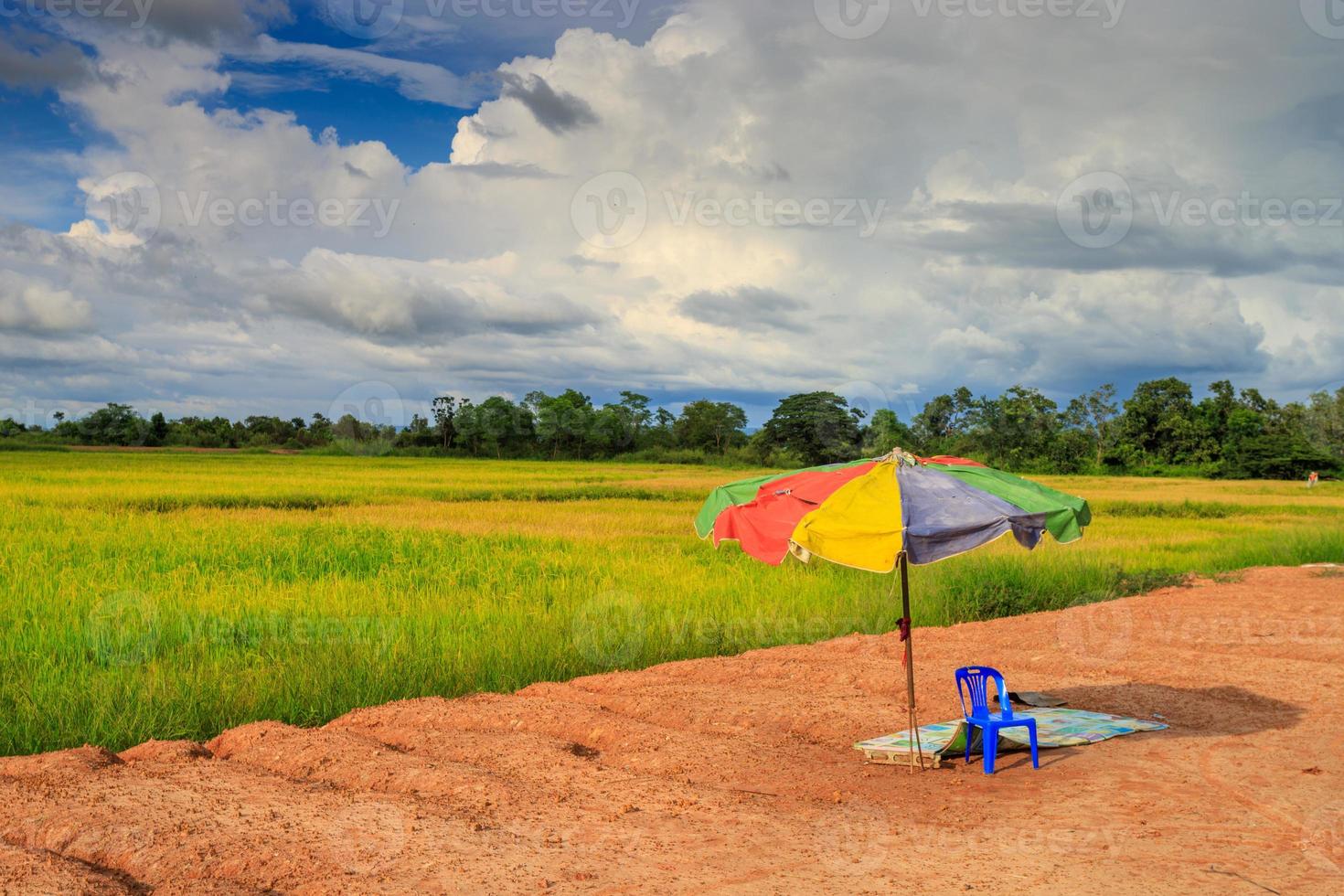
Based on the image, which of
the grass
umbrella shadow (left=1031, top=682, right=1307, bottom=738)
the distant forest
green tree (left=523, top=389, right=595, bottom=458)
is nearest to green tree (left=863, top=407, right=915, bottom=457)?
the distant forest

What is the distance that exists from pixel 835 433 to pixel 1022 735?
2984 inches

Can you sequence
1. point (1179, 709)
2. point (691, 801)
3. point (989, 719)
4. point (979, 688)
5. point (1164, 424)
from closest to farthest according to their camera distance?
point (691, 801) → point (989, 719) → point (979, 688) → point (1179, 709) → point (1164, 424)

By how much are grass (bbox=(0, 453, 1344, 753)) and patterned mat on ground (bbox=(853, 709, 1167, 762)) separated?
154 inches

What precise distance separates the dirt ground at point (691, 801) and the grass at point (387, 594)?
754 mm

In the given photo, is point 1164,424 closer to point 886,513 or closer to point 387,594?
point 387,594

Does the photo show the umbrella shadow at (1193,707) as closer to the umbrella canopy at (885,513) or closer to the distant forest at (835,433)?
the umbrella canopy at (885,513)

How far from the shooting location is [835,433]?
273 ft

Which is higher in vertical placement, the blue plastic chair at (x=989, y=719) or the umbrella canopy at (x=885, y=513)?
the umbrella canopy at (x=885, y=513)

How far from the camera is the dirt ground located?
528cm

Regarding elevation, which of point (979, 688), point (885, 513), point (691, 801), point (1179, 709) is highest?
point (885, 513)

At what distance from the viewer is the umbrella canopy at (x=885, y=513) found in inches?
231

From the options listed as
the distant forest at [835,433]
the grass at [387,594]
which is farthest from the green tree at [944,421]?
the grass at [387,594]

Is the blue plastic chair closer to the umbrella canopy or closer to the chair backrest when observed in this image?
the chair backrest

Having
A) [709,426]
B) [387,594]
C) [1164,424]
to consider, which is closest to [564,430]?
[709,426]
